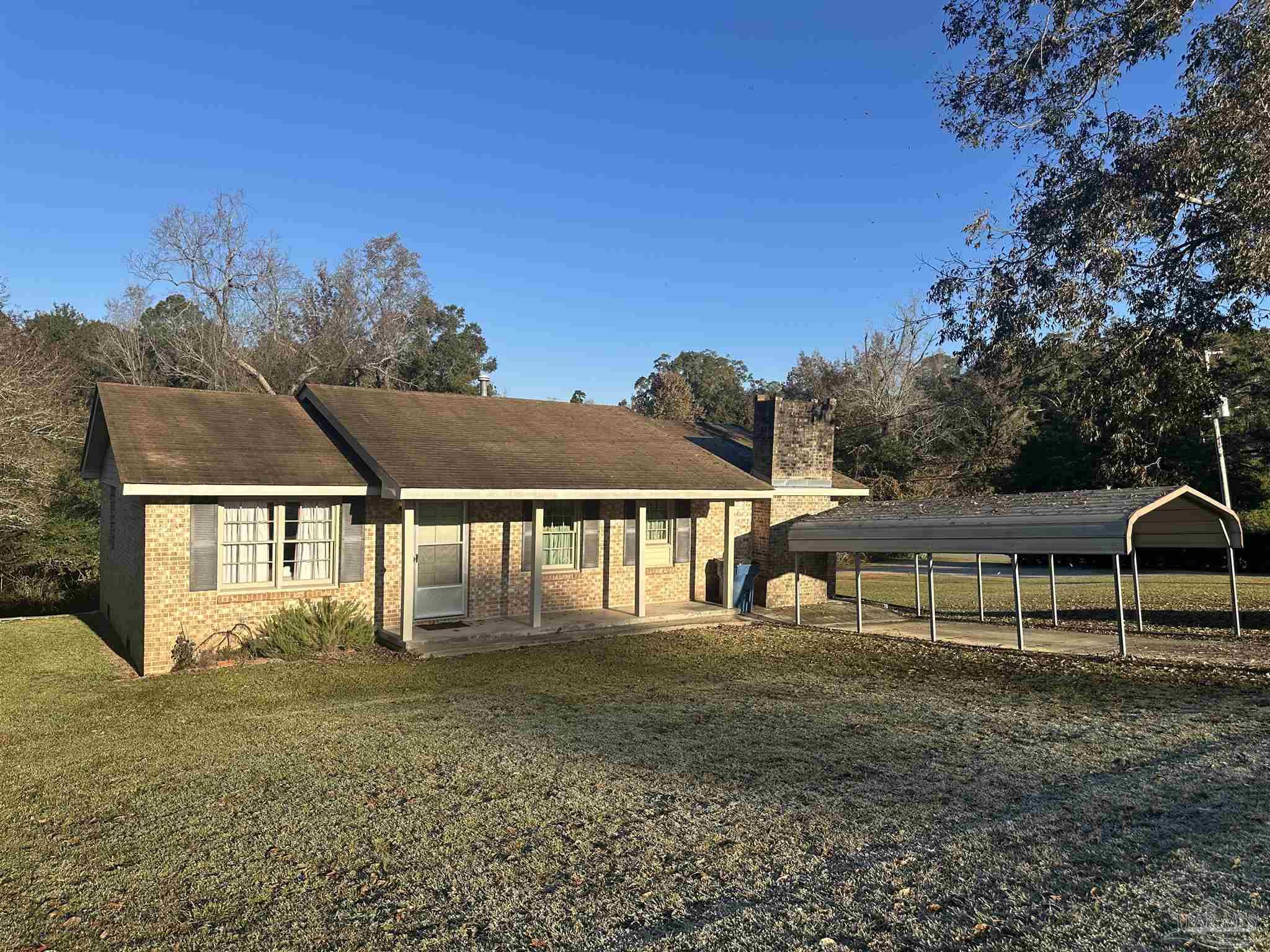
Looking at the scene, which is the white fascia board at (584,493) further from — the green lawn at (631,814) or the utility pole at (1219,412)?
the utility pole at (1219,412)

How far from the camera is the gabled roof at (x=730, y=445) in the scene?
1916 centimetres

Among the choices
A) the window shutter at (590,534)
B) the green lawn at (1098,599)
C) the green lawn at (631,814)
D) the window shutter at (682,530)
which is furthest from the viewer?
the window shutter at (682,530)

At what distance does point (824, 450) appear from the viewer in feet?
60.7

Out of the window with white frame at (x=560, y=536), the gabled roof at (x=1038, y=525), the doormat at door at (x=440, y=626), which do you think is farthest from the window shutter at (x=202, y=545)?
the gabled roof at (x=1038, y=525)

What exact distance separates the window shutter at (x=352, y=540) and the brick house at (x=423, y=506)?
0.02 m

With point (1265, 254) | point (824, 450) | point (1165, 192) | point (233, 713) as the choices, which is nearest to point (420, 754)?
point (233, 713)

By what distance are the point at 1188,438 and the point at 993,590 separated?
18.1 meters

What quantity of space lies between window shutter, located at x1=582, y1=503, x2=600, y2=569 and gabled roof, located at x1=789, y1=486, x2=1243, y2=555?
12.2ft

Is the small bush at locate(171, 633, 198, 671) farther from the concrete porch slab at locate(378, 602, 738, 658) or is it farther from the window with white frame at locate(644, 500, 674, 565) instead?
the window with white frame at locate(644, 500, 674, 565)

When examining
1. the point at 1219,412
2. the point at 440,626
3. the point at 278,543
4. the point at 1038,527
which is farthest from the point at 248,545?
the point at 1219,412

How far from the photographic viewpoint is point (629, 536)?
54.2 ft

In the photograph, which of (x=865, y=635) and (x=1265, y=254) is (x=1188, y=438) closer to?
(x=1265, y=254)

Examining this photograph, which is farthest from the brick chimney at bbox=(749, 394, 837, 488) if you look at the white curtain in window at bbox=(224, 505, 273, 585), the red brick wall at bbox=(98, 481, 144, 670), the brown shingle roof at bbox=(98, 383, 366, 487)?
the red brick wall at bbox=(98, 481, 144, 670)

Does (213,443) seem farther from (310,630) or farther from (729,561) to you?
(729,561)
